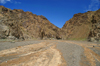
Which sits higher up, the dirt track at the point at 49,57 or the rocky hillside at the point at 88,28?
the rocky hillside at the point at 88,28

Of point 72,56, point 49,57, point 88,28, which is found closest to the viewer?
point 49,57

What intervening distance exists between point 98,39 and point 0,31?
30.1 m

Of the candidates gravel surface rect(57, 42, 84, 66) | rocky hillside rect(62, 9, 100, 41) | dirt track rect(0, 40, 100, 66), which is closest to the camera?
dirt track rect(0, 40, 100, 66)

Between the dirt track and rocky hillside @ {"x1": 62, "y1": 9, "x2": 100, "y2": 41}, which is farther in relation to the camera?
rocky hillside @ {"x1": 62, "y1": 9, "x2": 100, "y2": 41}

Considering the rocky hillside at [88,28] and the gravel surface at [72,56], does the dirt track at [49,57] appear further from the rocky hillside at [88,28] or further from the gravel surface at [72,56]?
the rocky hillside at [88,28]

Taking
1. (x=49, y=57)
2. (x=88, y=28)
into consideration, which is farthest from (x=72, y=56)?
(x=88, y=28)

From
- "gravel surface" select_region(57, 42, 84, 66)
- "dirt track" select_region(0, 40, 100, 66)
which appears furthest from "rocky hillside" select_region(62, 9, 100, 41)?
"dirt track" select_region(0, 40, 100, 66)

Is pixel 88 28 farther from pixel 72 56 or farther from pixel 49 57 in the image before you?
pixel 49 57

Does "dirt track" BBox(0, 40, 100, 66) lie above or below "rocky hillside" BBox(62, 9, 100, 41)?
below

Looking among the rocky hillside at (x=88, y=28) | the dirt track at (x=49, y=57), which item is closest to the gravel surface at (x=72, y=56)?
the dirt track at (x=49, y=57)

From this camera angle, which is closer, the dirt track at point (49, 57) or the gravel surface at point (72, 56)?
the dirt track at point (49, 57)

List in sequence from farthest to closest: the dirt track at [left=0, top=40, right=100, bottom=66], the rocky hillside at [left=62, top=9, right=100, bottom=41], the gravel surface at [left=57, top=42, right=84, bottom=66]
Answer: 1. the rocky hillside at [left=62, top=9, right=100, bottom=41]
2. the gravel surface at [left=57, top=42, right=84, bottom=66]
3. the dirt track at [left=0, top=40, right=100, bottom=66]

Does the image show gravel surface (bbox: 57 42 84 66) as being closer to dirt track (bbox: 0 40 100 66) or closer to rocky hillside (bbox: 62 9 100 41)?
dirt track (bbox: 0 40 100 66)

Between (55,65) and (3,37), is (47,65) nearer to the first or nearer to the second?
(55,65)
